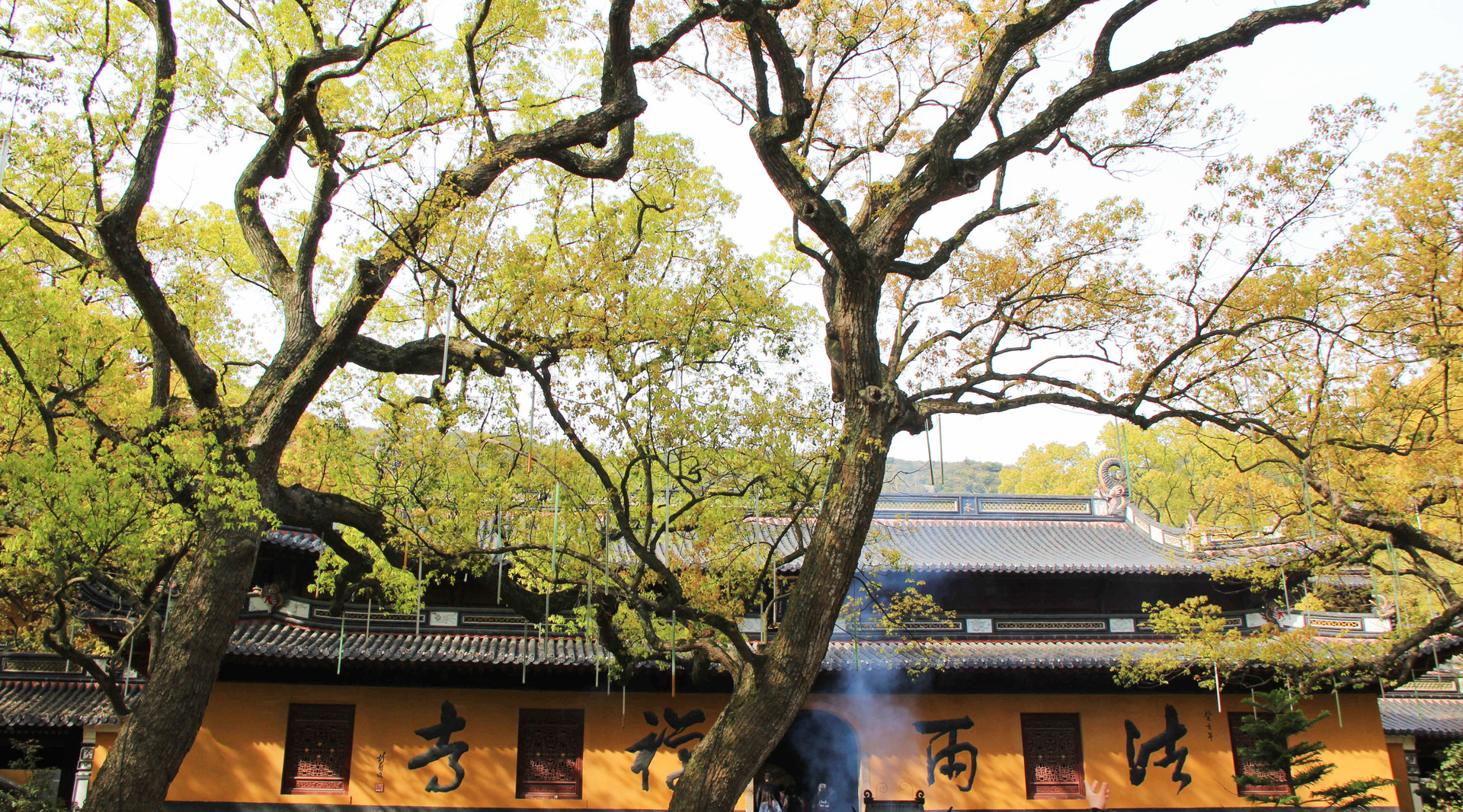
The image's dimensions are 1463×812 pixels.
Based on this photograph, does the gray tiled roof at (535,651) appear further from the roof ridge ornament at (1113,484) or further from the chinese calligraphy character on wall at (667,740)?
the roof ridge ornament at (1113,484)

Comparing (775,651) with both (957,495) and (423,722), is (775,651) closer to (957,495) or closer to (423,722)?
(423,722)

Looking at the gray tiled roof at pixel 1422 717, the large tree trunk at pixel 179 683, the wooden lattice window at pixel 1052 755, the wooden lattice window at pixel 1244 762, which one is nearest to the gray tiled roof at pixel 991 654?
the wooden lattice window at pixel 1052 755

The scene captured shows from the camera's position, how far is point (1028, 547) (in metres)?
15.5

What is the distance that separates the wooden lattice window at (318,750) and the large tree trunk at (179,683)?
583cm

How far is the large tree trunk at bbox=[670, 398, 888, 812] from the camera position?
259 inches

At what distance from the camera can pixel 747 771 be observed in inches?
259

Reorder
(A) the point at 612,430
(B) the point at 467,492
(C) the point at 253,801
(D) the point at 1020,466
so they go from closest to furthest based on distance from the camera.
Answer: (A) the point at 612,430 < (B) the point at 467,492 < (C) the point at 253,801 < (D) the point at 1020,466

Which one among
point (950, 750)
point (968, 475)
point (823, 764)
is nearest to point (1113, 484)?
point (950, 750)

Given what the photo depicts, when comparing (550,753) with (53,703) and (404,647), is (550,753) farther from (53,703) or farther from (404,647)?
(53,703)

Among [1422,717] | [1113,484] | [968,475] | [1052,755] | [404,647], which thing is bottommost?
[1052,755]

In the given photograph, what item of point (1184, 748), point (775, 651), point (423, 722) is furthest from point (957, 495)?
point (775, 651)

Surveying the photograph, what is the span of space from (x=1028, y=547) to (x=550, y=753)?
313 inches

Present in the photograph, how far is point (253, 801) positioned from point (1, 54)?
349 inches

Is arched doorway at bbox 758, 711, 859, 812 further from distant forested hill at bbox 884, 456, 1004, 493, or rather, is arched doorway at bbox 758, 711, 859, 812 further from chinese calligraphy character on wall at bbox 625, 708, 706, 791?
distant forested hill at bbox 884, 456, 1004, 493
